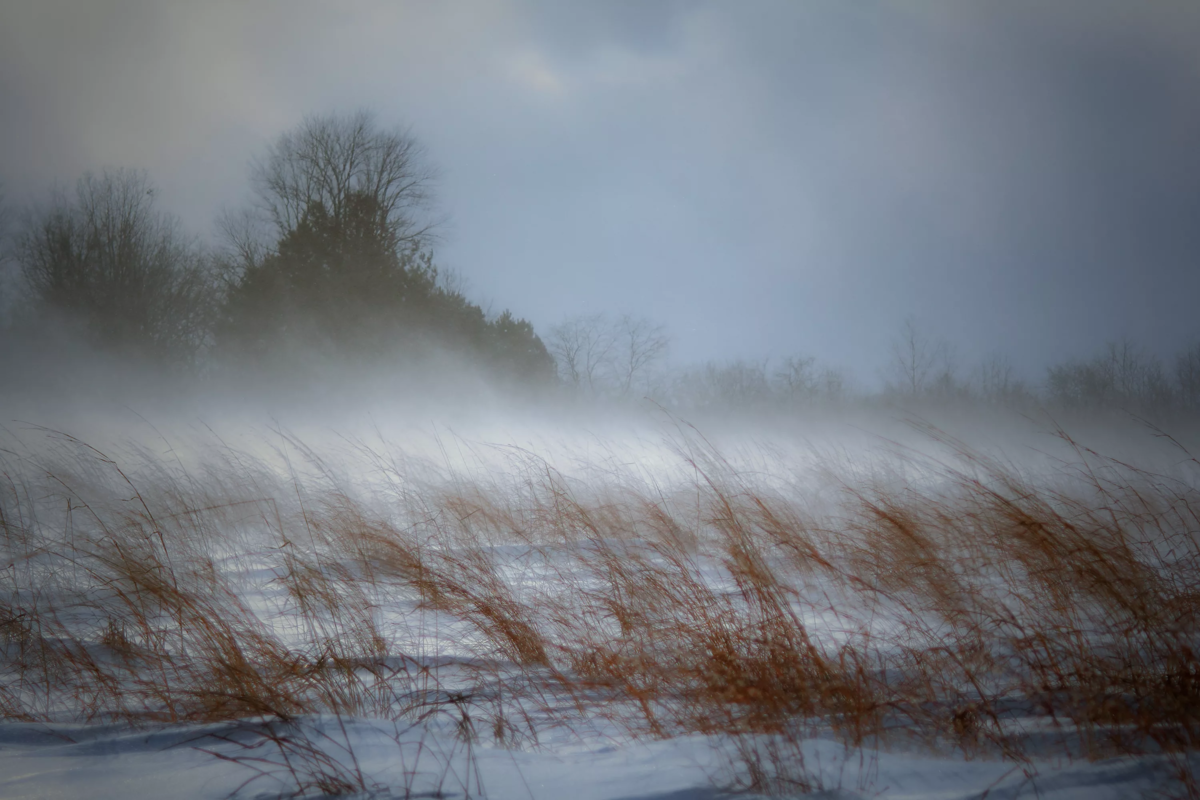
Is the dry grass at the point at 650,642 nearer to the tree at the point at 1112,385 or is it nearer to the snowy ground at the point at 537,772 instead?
A: the snowy ground at the point at 537,772

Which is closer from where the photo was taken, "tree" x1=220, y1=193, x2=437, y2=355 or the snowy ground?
the snowy ground

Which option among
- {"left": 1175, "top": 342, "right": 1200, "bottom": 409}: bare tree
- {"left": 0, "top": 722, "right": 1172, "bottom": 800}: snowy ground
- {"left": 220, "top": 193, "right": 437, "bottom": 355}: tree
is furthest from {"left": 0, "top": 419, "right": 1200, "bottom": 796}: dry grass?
{"left": 220, "top": 193, "right": 437, "bottom": 355}: tree

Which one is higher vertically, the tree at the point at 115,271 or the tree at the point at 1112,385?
the tree at the point at 115,271

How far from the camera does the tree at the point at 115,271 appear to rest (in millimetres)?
9711

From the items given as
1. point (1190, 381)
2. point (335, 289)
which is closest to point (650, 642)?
point (1190, 381)

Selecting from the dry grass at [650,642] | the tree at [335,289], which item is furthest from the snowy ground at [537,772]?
the tree at [335,289]

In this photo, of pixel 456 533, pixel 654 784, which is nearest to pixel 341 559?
pixel 456 533

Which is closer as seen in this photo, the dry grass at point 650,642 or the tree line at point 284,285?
the dry grass at point 650,642

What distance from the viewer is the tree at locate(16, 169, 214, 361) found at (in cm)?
971

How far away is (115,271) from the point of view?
10789mm

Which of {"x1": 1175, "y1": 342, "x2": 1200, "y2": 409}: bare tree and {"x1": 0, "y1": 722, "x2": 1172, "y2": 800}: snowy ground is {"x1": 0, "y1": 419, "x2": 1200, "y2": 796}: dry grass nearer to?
{"x1": 0, "y1": 722, "x2": 1172, "y2": 800}: snowy ground

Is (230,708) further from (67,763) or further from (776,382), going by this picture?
(776,382)

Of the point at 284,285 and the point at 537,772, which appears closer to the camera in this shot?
the point at 537,772

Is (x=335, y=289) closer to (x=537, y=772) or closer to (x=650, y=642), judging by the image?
(x=650, y=642)
